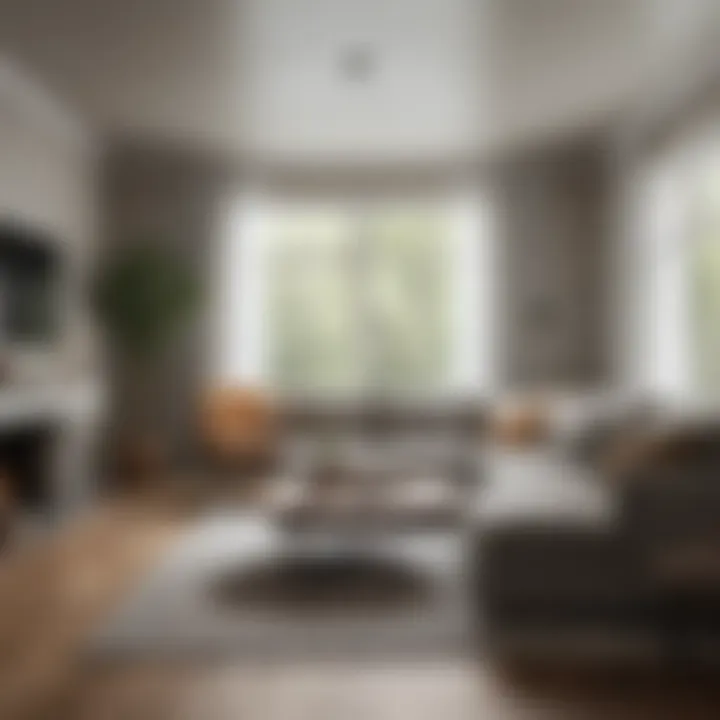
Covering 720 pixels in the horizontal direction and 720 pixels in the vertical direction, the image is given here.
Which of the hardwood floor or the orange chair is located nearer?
the hardwood floor

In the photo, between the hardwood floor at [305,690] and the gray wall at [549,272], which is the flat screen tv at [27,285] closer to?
the hardwood floor at [305,690]

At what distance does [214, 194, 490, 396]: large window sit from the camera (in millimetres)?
7988

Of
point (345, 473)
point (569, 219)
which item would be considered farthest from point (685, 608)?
point (569, 219)

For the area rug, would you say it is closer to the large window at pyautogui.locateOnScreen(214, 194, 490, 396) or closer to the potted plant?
the potted plant

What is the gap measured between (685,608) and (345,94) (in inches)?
154

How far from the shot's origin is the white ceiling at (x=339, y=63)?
434 centimetres

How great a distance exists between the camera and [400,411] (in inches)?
302

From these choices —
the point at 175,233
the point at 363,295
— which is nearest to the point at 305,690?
the point at 175,233

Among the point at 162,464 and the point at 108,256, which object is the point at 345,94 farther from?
the point at 162,464

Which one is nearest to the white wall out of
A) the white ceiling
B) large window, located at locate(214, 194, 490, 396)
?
the white ceiling

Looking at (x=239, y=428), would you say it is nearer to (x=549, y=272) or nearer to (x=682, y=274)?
(x=549, y=272)

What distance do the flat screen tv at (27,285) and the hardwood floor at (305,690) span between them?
253 cm

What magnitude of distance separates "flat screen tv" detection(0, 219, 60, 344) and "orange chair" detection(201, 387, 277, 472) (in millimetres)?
1659

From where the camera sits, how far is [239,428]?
7.40 metres
